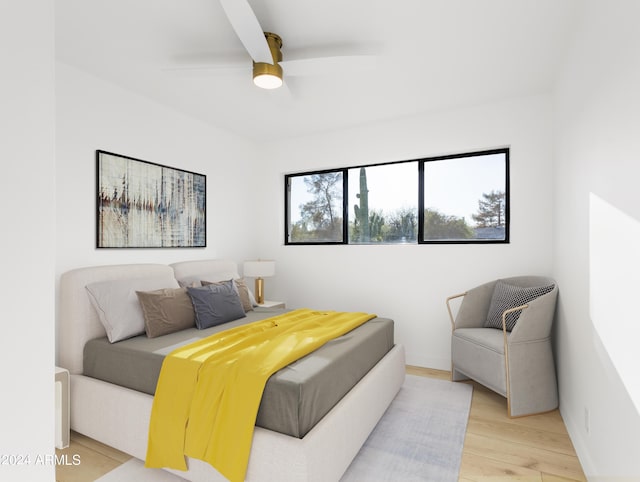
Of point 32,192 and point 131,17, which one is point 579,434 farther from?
point 131,17

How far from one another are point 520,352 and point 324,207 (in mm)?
2698

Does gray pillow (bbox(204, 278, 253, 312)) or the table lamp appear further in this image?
the table lamp

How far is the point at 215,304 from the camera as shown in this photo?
2.98 metres

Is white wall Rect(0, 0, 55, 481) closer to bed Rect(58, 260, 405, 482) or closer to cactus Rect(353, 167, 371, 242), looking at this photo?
bed Rect(58, 260, 405, 482)

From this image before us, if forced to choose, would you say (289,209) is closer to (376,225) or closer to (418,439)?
(376,225)

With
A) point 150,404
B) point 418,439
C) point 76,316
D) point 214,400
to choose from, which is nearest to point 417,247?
point 418,439

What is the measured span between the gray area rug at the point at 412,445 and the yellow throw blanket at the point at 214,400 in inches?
13.2

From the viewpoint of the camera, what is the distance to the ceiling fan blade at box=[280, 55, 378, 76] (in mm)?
2225

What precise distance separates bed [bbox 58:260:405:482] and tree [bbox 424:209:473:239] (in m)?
1.40

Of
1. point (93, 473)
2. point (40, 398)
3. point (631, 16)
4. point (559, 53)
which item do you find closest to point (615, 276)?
point (631, 16)

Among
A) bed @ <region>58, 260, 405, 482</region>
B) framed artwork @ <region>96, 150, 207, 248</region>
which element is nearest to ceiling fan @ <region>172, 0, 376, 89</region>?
framed artwork @ <region>96, 150, 207, 248</region>

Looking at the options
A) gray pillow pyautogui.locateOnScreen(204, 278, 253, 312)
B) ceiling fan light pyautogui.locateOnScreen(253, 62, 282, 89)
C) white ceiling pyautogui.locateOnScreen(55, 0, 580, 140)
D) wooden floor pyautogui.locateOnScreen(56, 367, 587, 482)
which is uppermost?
white ceiling pyautogui.locateOnScreen(55, 0, 580, 140)

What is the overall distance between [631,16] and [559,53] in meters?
1.32

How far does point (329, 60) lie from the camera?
226 centimetres
